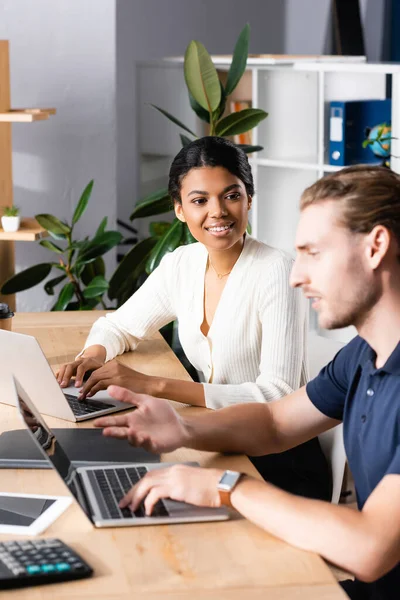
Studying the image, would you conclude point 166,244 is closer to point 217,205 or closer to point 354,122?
point 354,122

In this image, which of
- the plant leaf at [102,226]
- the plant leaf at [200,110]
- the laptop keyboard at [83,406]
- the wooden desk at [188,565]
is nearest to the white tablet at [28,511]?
the wooden desk at [188,565]

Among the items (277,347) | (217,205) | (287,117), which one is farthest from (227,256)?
(287,117)

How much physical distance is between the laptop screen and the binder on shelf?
2.94 m

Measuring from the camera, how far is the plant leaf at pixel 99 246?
3.93 meters

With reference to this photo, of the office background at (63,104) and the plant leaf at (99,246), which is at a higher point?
the office background at (63,104)

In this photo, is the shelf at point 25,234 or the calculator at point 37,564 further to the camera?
the shelf at point 25,234

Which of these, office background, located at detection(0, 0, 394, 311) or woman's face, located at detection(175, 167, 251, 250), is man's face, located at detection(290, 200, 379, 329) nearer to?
woman's face, located at detection(175, 167, 251, 250)

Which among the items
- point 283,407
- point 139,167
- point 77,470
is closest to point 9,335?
point 77,470

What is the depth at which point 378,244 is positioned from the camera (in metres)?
1.38

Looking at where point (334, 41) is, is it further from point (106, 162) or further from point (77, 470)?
point (77, 470)

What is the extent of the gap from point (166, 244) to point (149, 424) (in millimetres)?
2221

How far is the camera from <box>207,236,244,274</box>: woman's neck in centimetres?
237

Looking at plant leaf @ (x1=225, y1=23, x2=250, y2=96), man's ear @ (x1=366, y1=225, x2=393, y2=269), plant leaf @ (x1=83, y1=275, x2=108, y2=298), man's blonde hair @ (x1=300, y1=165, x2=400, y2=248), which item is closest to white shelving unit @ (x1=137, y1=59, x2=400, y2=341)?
plant leaf @ (x1=225, y1=23, x2=250, y2=96)

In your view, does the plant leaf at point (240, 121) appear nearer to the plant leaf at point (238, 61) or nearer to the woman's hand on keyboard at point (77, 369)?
the plant leaf at point (238, 61)
